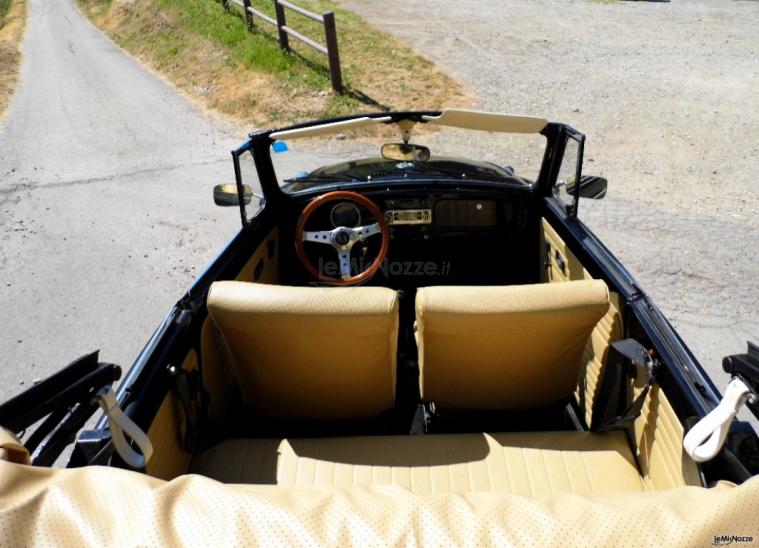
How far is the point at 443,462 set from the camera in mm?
2719

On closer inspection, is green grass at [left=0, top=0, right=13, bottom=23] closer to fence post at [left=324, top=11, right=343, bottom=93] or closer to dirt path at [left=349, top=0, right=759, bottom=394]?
dirt path at [left=349, top=0, right=759, bottom=394]

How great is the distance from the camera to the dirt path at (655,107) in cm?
548

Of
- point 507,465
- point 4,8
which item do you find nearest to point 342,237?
point 507,465

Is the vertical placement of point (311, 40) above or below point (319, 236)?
above

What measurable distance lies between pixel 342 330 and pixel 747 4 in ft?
65.4

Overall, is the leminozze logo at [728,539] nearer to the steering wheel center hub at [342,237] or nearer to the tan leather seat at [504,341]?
the tan leather seat at [504,341]

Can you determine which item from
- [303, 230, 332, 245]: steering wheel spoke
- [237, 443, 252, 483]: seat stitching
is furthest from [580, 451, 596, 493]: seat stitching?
[303, 230, 332, 245]: steering wheel spoke

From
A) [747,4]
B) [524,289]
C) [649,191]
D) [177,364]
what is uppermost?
[747,4]

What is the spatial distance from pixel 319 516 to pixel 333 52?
9724mm

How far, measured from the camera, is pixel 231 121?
10477mm

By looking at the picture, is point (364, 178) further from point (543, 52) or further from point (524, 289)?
point (543, 52)

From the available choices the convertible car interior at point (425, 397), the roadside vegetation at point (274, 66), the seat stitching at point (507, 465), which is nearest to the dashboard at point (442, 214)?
the convertible car interior at point (425, 397)

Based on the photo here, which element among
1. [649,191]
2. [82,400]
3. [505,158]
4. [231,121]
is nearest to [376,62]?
[231,121]

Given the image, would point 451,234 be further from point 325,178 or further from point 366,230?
point 325,178
